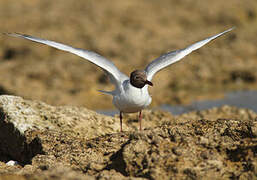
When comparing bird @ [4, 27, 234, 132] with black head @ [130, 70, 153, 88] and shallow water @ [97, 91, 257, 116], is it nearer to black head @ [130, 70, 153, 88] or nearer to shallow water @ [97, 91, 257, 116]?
black head @ [130, 70, 153, 88]

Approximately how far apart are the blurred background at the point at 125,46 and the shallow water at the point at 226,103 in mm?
424

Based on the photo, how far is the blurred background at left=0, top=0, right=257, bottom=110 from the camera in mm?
14152

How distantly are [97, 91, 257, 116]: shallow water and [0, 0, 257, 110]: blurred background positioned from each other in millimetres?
424

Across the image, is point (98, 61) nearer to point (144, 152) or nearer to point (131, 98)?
point (131, 98)

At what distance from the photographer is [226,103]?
12234mm

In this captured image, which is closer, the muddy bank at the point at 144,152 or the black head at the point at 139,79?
the muddy bank at the point at 144,152

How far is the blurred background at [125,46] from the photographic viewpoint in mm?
14152

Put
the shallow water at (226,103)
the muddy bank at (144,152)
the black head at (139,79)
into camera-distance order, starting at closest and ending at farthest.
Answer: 1. the muddy bank at (144,152)
2. the black head at (139,79)
3. the shallow water at (226,103)

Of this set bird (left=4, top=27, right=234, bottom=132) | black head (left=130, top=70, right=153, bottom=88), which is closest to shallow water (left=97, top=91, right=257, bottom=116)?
bird (left=4, top=27, right=234, bottom=132)

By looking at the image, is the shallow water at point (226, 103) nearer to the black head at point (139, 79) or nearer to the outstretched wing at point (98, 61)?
the outstretched wing at point (98, 61)

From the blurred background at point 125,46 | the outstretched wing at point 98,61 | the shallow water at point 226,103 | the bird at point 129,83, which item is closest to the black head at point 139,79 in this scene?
the bird at point 129,83

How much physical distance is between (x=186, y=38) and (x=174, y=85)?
4.76 m

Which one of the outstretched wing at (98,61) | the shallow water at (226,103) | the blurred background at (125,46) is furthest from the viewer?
the blurred background at (125,46)

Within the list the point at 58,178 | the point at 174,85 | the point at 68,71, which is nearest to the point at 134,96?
the point at 58,178
